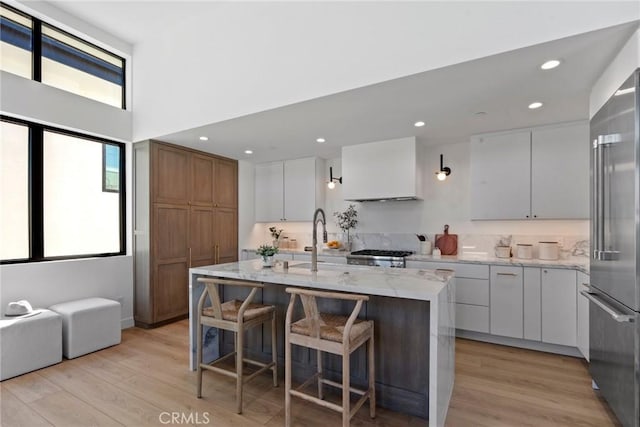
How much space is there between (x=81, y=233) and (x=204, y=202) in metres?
1.52

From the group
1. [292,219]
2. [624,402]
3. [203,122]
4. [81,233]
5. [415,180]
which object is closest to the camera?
[624,402]

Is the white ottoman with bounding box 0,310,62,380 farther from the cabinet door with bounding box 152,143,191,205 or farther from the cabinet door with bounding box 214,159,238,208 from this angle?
the cabinet door with bounding box 214,159,238,208

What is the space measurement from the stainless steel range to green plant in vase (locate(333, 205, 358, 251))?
1.97ft

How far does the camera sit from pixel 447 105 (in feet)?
9.51

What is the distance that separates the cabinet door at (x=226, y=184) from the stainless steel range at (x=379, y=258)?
2.20 meters

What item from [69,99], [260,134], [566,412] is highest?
[69,99]

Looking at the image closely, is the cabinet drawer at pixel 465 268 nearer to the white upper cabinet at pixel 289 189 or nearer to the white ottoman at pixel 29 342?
the white upper cabinet at pixel 289 189

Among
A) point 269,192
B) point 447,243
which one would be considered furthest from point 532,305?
point 269,192

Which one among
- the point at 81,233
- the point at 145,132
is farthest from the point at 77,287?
the point at 145,132

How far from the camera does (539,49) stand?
196cm

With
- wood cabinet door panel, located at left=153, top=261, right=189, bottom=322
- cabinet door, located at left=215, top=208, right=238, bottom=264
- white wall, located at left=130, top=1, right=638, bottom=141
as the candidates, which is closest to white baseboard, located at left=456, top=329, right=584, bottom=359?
white wall, located at left=130, top=1, right=638, bottom=141

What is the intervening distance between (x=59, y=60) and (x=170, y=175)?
1.66m

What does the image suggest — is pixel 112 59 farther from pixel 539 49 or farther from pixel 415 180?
pixel 539 49

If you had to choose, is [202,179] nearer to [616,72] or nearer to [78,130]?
[78,130]
